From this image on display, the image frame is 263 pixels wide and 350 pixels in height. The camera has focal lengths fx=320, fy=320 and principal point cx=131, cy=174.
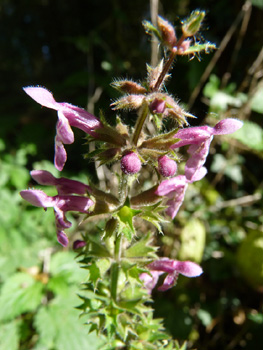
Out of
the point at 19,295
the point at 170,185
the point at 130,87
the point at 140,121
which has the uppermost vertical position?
the point at 130,87

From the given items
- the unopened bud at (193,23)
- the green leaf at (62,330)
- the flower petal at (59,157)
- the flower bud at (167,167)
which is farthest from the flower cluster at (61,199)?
the green leaf at (62,330)

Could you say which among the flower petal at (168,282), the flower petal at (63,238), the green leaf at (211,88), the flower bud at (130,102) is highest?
the flower bud at (130,102)

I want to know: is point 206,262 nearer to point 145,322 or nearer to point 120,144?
point 145,322

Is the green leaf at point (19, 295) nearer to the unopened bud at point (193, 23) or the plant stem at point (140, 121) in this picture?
the plant stem at point (140, 121)

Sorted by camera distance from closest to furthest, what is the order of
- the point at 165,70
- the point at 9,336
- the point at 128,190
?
the point at 165,70, the point at 128,190, the point at 9,336

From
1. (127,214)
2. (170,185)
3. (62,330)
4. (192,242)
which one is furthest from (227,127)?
(62,330)

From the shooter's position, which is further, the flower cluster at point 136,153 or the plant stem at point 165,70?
the flower cluster at point 136,153

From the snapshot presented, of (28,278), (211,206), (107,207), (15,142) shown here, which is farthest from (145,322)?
(15,142)

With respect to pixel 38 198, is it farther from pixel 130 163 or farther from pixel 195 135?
pixel 195 135
